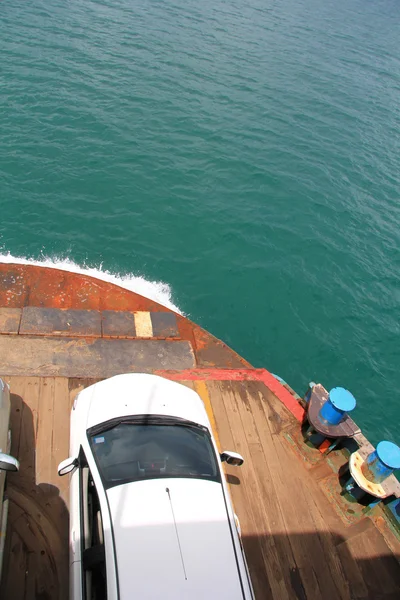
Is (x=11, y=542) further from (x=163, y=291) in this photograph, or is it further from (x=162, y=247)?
(x=162, y=247)

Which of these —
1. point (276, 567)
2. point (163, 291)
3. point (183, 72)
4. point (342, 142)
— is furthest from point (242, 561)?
point (183, 72)

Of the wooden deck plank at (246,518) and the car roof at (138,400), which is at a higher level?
the car roof at (138,400)

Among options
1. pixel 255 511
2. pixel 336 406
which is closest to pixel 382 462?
pixel 336 406

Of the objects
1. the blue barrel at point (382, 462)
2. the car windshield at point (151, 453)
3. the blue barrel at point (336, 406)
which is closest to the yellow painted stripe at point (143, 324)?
the car windshield at point (151, 453)

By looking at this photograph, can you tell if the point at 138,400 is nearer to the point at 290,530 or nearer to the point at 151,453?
the point at 151,453

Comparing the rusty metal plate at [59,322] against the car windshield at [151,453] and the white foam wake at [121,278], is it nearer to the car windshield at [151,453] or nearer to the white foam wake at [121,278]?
the car windshield at [151,453]

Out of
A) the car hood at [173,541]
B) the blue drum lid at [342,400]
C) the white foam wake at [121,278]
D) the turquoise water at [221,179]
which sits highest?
the blue drum lid at [342,400]
